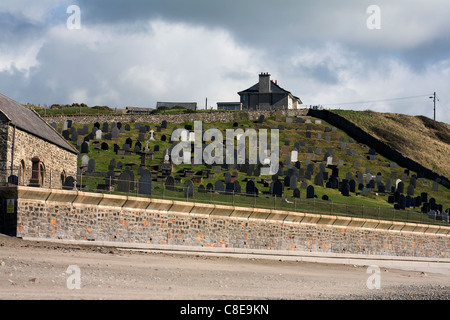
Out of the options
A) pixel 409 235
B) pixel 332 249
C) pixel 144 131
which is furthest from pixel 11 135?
pixel 144 131

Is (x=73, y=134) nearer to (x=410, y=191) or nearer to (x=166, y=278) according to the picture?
(x=410, y=191)

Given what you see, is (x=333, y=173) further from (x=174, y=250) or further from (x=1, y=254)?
(x=1, y=254)

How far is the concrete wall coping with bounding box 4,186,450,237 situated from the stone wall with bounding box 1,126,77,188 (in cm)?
366

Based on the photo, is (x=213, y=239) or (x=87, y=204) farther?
(x=213, y=239)

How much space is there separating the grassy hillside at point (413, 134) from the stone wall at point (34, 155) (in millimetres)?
45686

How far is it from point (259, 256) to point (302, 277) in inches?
273

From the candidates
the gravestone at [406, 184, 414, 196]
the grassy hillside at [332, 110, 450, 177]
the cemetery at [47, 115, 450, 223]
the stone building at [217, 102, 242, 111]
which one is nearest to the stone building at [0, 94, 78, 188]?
the cemetery at [47, 115, 450, 223]

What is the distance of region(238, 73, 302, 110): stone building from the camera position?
10044 cm

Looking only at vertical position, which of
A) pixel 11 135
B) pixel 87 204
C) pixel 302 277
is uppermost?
pixel 11 135

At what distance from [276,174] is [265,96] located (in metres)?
46.1

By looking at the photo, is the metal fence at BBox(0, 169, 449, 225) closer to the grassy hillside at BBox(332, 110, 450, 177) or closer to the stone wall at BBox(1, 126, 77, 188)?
the stone wall at BBox(1, 126, 77, 188)

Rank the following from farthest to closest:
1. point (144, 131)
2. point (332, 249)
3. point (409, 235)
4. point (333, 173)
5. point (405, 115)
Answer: point (405, 115) < point (144, 131) < point (333, 173) < point (409, 235) < point (332, 249)

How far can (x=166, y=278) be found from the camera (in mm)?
21625

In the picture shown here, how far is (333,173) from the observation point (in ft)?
204
